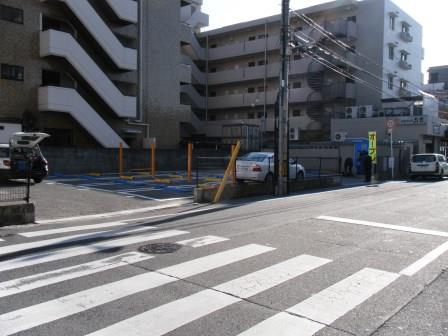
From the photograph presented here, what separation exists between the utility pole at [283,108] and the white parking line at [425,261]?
9.37 metres

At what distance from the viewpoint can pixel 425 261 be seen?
676 cm

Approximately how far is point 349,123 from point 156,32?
61.4 feet

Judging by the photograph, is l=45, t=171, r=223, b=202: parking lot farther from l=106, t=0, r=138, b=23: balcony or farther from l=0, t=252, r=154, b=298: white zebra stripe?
l=106, t=0, r=138, b=23: balcony

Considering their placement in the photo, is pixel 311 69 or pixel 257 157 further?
pixel 311 69

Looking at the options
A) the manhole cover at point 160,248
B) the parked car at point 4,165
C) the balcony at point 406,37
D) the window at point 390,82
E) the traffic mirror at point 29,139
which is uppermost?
the balcony at point 406,37

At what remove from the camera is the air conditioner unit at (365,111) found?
3886 cm

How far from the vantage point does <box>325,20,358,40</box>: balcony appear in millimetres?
41500

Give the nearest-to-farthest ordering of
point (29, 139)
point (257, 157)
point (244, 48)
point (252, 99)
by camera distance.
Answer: point (29, 139), point (257, 157), point (252, 99), point (244, 48)

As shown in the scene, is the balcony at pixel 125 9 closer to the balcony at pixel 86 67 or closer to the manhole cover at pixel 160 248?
the balcony at pixel 86 67

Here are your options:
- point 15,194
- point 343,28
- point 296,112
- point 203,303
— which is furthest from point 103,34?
point 203,303

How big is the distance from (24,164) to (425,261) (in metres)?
14.7

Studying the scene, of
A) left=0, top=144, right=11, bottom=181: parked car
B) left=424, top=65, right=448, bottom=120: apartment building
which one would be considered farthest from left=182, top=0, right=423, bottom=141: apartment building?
left=0, top=144, right=11, bottom=181: parked car

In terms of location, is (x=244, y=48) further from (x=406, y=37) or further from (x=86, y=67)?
(x=86, y=67)

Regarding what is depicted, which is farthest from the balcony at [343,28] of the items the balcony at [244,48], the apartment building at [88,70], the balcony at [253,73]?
the apartment building at [88,70]
